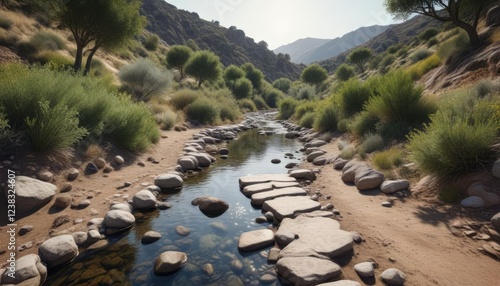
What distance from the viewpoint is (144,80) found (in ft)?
50.3

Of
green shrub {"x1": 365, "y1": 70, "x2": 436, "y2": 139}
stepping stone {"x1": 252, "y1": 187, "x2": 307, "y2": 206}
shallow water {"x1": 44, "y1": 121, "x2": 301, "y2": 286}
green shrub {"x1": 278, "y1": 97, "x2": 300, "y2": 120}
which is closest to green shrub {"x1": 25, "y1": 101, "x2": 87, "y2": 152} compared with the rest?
shallow water {"x1": 44, "y1": 121, "x2": 301, "y2": 286}

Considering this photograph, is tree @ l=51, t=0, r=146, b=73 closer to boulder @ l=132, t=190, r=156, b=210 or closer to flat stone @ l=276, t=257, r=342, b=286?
boulder @ l=132, t=190, r=156, b=210

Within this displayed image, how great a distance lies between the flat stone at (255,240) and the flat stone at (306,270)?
0.55m

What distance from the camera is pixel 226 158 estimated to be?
9188 mm

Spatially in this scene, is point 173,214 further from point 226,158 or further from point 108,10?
point 108,10

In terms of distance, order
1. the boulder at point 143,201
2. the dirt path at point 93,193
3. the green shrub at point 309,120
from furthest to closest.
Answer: the green shrub at point 309,120 < the boulder at point 143,201 < the dirt path at point 93,193

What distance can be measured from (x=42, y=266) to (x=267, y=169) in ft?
19.0

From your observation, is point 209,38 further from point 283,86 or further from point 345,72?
point 345,72

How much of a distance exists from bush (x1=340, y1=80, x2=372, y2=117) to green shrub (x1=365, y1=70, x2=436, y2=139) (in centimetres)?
330

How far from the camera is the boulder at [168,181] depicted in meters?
5.76

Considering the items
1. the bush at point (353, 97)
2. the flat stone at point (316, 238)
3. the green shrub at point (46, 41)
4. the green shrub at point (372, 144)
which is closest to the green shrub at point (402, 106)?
the green shrub at point (372, 144)

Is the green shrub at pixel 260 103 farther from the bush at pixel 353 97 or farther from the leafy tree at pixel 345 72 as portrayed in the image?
the bush at pixel 353 97

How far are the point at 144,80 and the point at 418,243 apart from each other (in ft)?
51.4

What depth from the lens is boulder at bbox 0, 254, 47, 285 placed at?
261 cm
